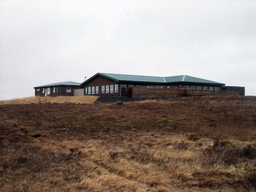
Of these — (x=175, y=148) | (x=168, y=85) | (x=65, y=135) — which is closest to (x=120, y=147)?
(x=175, y=148)

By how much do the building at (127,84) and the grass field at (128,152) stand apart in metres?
23.4

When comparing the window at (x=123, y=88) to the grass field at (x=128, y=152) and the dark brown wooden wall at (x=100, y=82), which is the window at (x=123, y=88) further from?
the grass field at (x=128, y=152)

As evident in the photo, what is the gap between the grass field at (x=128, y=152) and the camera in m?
6.52

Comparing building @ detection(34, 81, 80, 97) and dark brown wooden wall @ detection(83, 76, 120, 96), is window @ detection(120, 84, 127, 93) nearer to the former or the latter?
dark brown wooden wall @ detection(83, 76, 120, 96)

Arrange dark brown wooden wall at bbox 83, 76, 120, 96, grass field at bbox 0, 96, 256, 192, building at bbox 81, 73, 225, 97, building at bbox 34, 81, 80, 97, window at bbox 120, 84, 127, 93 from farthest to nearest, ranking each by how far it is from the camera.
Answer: building at bbox 34, 81, 80, 97 < dark brown wooden wall at bbox 83, 76, 120, 96 < building at bbox 81, 73, 225, 97 < window at bbox 120, 84, 127, 93 < grass field at bbox 0, 96, 256, 192

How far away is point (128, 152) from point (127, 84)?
1234 inches

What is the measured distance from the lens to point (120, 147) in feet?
32.2

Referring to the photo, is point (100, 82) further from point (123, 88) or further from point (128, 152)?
point (128, 152)

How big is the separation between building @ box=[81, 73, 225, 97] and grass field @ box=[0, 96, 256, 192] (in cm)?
2341

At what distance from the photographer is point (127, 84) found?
40.1 metres

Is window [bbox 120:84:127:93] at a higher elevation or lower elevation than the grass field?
higher

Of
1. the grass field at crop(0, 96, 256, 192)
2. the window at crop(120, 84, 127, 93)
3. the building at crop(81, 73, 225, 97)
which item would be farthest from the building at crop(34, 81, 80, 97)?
the grass field at crop(0, 96, 256, 192)

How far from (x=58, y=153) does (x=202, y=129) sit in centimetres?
846

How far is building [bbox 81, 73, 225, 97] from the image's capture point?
39.6 metres
